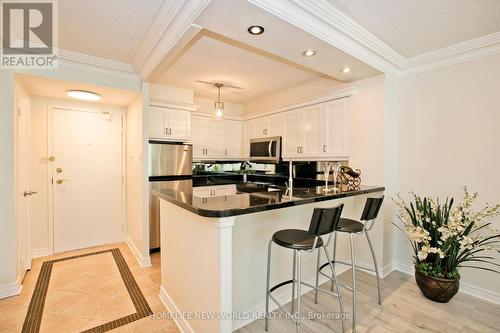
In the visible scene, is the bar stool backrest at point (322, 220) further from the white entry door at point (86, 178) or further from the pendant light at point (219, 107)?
the white entry door at point (86, 178)

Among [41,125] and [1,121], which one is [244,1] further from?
[41,125]

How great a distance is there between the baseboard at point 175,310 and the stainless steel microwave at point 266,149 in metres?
2.61

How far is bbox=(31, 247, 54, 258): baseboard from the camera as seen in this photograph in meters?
3.30

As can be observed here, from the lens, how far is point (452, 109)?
2520 mm

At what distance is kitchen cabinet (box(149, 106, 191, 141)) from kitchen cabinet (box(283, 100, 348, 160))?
5.50 ft

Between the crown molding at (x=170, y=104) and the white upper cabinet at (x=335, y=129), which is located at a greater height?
the crown molding at (x=170, y=104)

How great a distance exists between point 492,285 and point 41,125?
5702 millimetres

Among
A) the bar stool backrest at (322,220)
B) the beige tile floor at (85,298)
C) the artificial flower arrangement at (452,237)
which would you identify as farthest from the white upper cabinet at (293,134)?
the beige tile floor at (85,298)

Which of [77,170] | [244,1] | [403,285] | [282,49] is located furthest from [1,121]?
[403,285]

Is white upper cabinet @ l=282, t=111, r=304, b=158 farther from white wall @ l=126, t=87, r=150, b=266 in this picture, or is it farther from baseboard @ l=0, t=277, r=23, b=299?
baseboard @ l=0, t=277, r=23, b=299

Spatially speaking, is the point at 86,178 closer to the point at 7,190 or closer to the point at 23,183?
the point at 23,183

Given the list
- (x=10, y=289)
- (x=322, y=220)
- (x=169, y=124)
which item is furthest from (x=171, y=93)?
(x=322, y=220)

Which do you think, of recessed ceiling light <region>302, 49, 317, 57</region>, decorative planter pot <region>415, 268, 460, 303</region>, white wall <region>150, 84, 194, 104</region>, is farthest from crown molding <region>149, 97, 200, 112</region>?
decorative planter pot <region>415, 268, 460, 303</region>

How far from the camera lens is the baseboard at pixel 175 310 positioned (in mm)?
1840
